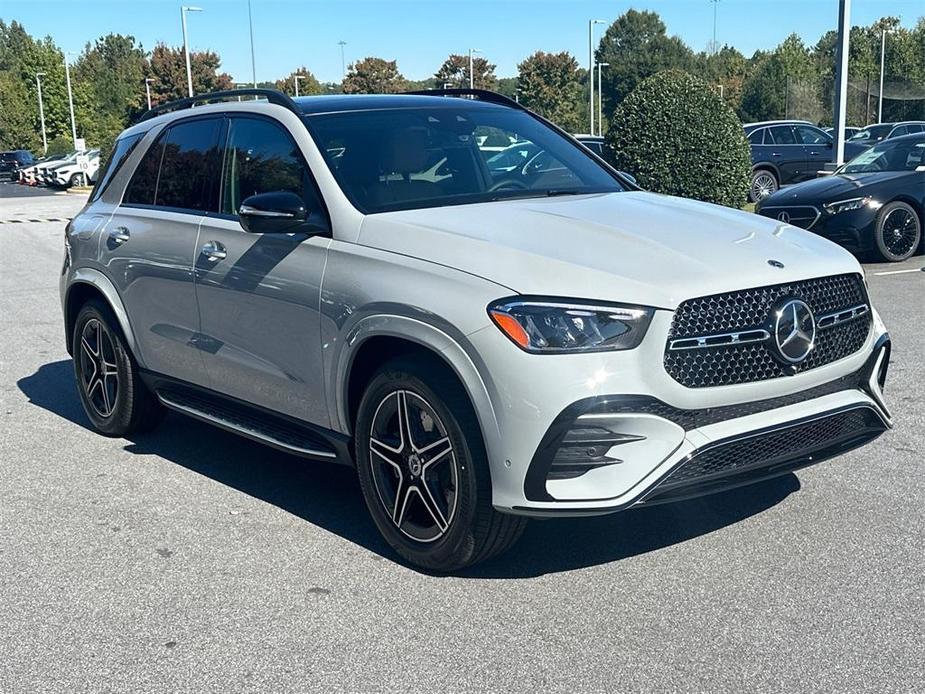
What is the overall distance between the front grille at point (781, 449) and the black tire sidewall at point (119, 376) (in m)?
3.48

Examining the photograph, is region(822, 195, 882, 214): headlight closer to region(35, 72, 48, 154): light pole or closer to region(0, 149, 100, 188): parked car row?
region(0, 149, 100, 188): parked car row

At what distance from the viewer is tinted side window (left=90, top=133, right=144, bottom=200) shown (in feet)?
21.0

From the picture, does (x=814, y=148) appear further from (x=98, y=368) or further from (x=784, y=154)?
(x=98, y=368)

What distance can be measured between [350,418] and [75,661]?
4.63 feet

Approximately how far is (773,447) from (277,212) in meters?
2.17

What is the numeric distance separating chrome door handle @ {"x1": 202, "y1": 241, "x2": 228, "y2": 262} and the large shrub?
401 inches

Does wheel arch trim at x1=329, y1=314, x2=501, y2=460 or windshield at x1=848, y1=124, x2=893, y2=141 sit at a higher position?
windshield at x1=848, y1=124, x2=893, y2=141

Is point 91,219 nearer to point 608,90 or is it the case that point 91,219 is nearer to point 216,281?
point 216,281

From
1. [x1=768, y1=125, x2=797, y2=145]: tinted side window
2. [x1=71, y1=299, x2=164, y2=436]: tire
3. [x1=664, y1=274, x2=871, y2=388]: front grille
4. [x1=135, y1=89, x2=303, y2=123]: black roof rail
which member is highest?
[x1=135, y1=89, x2=303, y2=123]: black roof rail

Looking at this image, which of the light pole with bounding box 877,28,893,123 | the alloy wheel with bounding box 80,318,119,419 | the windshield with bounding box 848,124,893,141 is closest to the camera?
the alloy wheel with bounding box 80,318,119,419

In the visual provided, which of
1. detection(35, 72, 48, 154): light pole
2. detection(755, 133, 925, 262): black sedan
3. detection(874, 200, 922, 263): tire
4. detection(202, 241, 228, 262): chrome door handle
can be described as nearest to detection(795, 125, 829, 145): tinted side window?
detection(755, 133, 925, 262): black sedan

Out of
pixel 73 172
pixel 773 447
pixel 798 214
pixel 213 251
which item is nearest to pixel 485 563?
pixel 773 447

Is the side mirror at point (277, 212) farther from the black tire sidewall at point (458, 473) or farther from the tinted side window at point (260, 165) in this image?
the black tire sidewall at point (458, 473)

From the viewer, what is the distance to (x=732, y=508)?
4.80m
